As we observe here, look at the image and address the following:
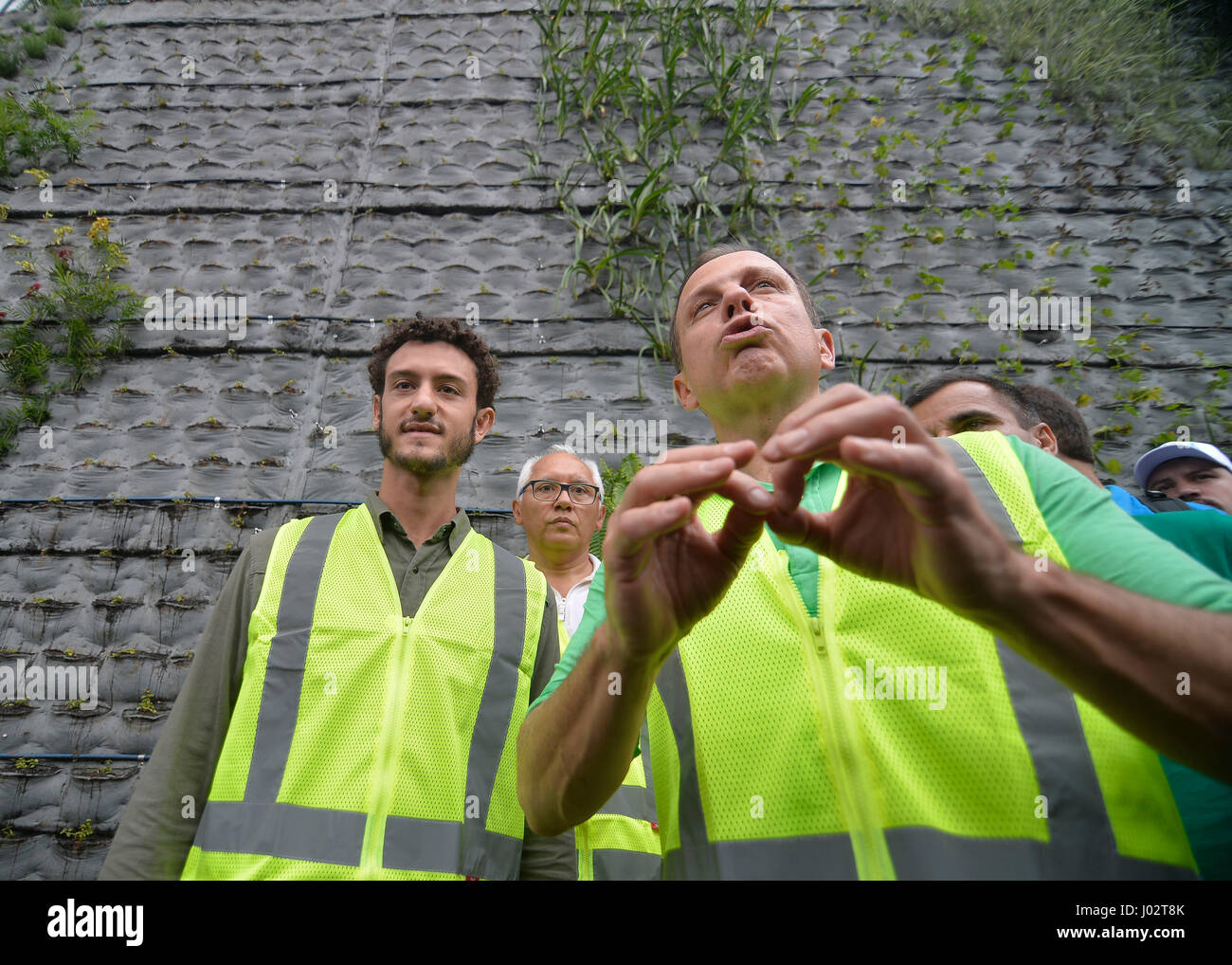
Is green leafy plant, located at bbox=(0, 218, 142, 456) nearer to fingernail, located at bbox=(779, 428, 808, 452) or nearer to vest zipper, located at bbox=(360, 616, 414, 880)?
vest zipper, located at bbox=(360, 616, 414, 880)

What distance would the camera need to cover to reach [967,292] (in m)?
4.10

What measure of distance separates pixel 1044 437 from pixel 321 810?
2.72 meters

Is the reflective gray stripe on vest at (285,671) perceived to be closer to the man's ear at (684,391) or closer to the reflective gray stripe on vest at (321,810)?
the reflective gray stripe on vest at (321,810)

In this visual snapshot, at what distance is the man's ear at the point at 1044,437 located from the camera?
265cm

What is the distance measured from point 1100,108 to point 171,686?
6.38 metres

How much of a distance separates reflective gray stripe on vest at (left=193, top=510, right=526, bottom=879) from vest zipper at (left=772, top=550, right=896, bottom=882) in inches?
40.1

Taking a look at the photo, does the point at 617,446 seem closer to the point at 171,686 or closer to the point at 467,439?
the point at 467,439

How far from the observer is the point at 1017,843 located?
1009mm

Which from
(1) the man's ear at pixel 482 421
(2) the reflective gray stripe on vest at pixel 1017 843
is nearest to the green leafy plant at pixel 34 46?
(1) the man's ear at pixel 482 421

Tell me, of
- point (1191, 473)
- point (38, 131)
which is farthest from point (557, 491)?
point (38, 131)

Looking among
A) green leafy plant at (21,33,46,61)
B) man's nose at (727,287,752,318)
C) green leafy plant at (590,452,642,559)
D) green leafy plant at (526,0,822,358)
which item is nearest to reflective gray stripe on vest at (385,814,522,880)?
man's nose at (727,287,752,318)

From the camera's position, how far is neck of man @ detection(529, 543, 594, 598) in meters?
2.95

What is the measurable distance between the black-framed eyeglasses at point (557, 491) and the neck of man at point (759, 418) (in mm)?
1537
